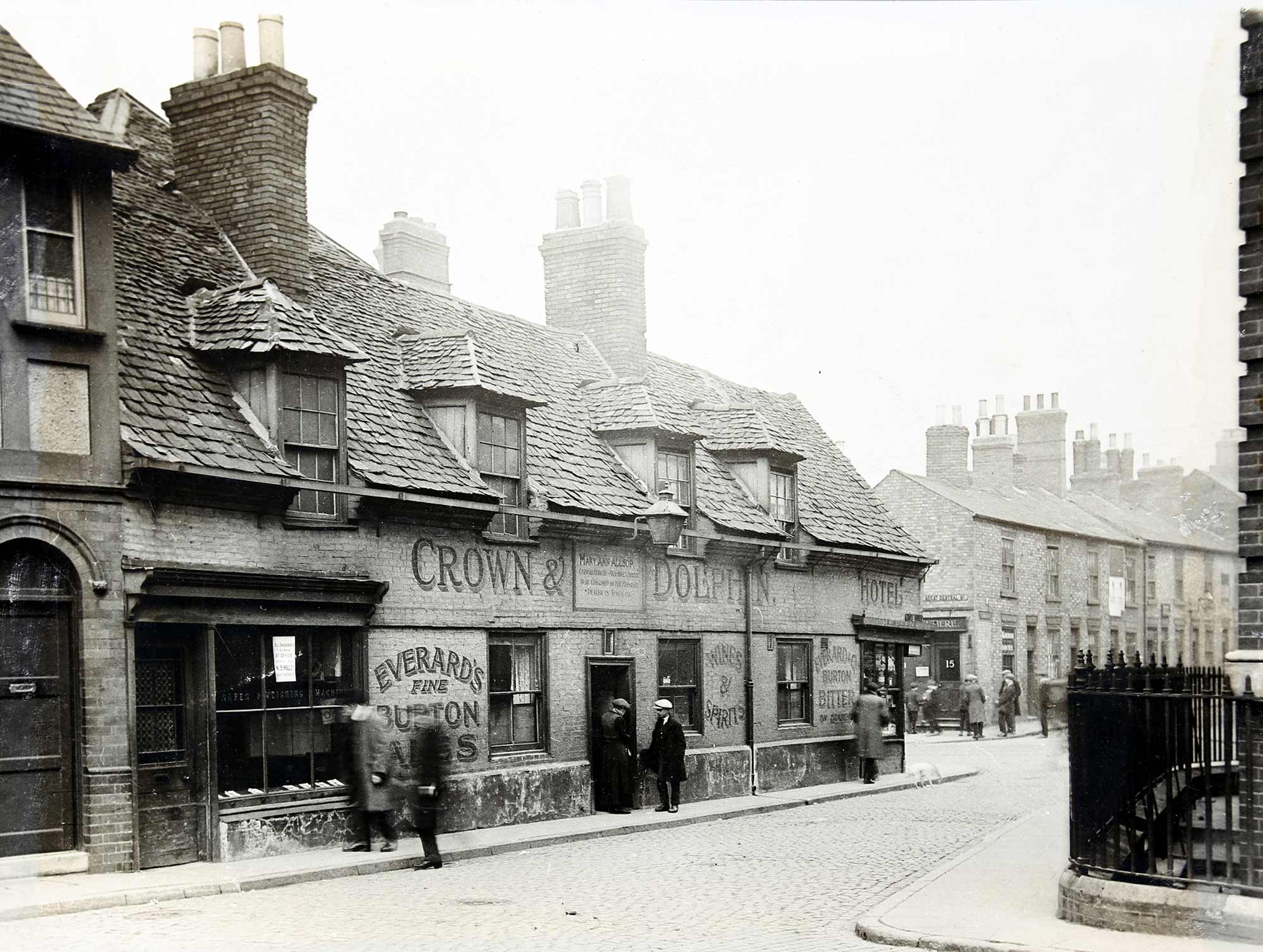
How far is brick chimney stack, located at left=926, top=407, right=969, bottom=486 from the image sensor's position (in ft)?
151

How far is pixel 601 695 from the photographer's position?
20281 millimetres

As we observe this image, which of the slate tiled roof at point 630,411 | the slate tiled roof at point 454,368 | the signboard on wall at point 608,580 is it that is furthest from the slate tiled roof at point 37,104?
the slate tiled roof at point 630,411

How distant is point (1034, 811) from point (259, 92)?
48.9 ft

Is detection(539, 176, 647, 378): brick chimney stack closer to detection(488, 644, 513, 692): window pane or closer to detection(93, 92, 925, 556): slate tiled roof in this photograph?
detection(93, 92, 925, 556): slate tiled roof

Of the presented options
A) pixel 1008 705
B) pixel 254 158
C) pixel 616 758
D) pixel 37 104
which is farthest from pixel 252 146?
pixel 1008 705

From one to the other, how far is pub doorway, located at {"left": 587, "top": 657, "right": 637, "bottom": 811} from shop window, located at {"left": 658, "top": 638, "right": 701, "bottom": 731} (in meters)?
0.95

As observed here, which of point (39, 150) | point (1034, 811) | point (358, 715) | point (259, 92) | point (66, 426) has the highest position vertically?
point (259, 92)

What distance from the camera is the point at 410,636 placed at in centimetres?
1662

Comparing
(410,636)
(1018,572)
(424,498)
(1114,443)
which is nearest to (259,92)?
(424,498)

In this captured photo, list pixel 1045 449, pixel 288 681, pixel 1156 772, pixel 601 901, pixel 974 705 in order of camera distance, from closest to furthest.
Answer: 1. pixel 1156 772
2. pixel 601 901
3. pixel 288 681
4. pixel 974 705
5. pixel 1045 449

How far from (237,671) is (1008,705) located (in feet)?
94.6

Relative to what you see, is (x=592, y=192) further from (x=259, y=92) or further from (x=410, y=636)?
(x=410, y=636)

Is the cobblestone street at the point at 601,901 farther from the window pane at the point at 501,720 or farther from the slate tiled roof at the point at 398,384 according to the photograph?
the slate tiled roof at the point at 398,384

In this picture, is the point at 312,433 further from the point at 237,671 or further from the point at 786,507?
the point at 786,507
